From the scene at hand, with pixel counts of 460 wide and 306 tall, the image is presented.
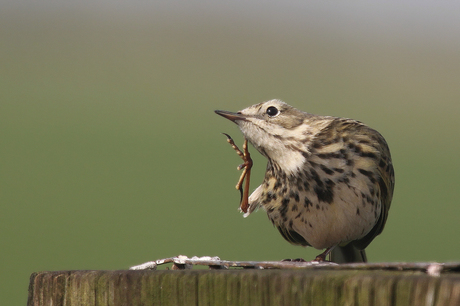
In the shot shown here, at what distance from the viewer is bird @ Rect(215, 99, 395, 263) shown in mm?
5453

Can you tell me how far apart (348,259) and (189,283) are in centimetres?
451

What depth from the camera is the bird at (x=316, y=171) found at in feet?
17.9

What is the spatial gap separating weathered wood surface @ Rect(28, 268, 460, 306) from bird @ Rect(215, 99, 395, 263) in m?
2.77

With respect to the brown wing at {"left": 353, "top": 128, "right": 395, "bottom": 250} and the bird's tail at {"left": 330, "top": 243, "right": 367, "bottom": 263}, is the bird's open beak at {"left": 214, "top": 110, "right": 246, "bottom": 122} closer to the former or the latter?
the brown wing at {"left": 353, "top": 128, "right": 395, "bottom": 250}

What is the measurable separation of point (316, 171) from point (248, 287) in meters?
3.07

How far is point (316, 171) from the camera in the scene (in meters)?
5.41

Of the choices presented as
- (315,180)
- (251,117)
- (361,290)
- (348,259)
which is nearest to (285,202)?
(315,180)

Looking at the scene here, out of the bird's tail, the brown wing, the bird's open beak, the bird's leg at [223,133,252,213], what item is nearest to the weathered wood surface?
the bird's open beak

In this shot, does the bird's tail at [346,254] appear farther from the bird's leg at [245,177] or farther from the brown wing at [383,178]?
the bird's leg at [245,177]

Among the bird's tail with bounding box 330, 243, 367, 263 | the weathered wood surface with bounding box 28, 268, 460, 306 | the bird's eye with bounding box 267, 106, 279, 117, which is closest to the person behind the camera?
the weathered wood surface with bounding box 28, 268, 460, 306

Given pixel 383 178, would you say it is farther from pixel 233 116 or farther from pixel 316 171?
pixel 233 116

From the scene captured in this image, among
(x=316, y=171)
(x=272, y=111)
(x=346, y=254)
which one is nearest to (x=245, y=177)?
(x=272, y=111)

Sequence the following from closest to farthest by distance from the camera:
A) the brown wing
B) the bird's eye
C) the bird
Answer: the bird → the bird's eye → the brown wing

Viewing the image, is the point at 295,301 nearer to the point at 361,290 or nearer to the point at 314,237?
the point at 361,290
